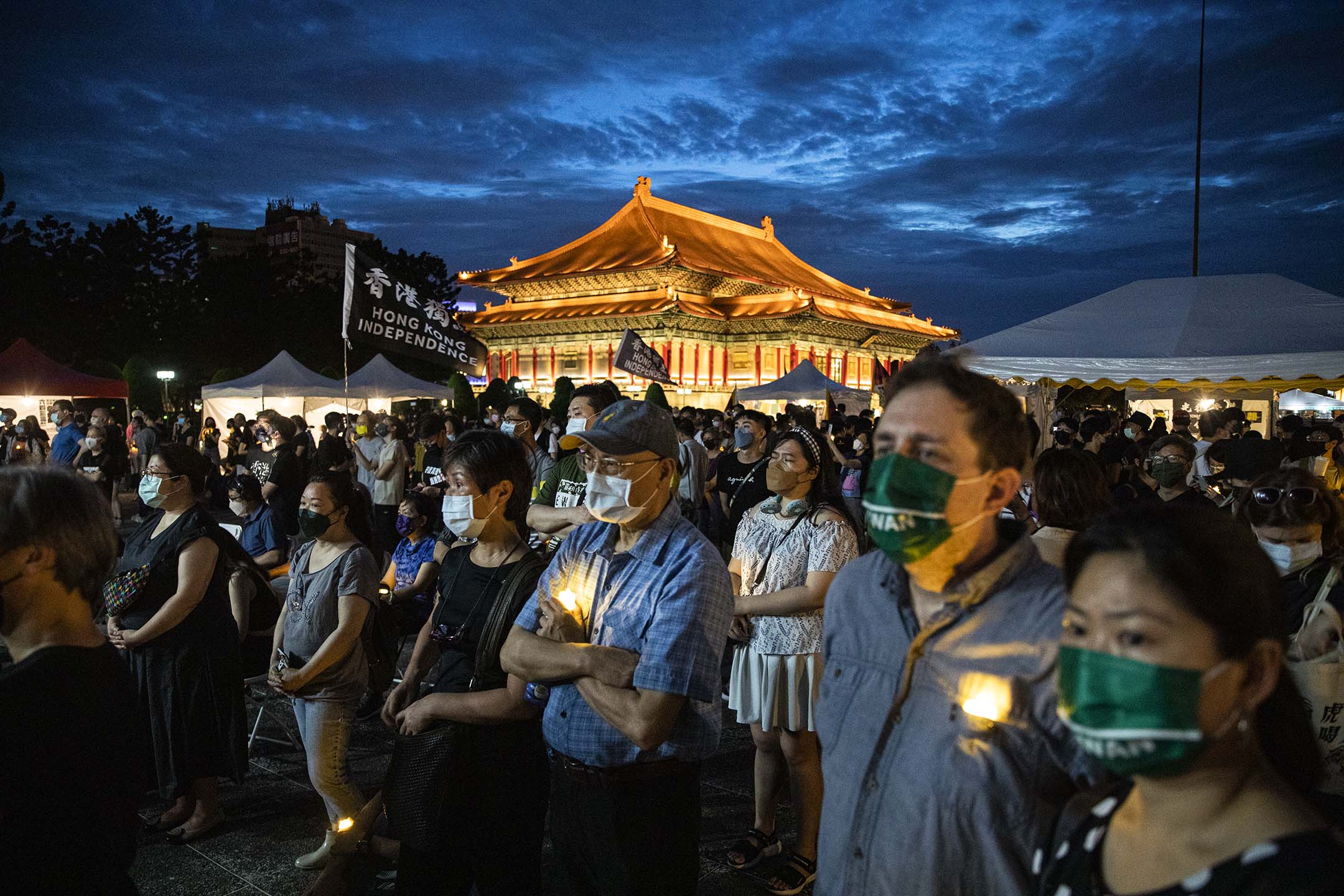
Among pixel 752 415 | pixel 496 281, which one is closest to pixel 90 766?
pixel 752 415

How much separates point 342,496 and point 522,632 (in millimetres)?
1850

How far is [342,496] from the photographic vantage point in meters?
3.95

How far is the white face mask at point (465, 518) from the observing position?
3.04m

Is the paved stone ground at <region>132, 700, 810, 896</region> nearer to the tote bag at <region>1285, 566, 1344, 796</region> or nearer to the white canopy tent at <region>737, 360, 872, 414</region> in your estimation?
the tote bag at <region>1285, 566, 1344, 796</region>

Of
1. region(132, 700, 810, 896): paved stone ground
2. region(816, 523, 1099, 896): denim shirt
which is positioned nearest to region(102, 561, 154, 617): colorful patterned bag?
region(132, 700, 810, 896): paved stone ground

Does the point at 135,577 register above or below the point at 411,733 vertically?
above

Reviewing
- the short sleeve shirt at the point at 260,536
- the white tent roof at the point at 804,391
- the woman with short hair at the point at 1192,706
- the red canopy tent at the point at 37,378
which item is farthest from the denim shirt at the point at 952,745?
the red canopy tent at the point at 37,378

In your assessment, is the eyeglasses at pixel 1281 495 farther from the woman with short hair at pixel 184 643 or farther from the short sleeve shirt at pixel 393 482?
the short sleeve shirt at pixel 393 482

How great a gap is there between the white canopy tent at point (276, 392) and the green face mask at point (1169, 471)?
48.8ft

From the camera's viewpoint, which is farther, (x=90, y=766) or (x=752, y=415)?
(x=752, y=415)

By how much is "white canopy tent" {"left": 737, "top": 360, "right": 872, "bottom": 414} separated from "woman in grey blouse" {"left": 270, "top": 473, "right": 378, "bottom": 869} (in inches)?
655

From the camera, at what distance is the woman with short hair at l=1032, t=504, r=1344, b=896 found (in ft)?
3.86

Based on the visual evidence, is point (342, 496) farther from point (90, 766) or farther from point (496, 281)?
point (496, 281)

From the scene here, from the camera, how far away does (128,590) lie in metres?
3.94
